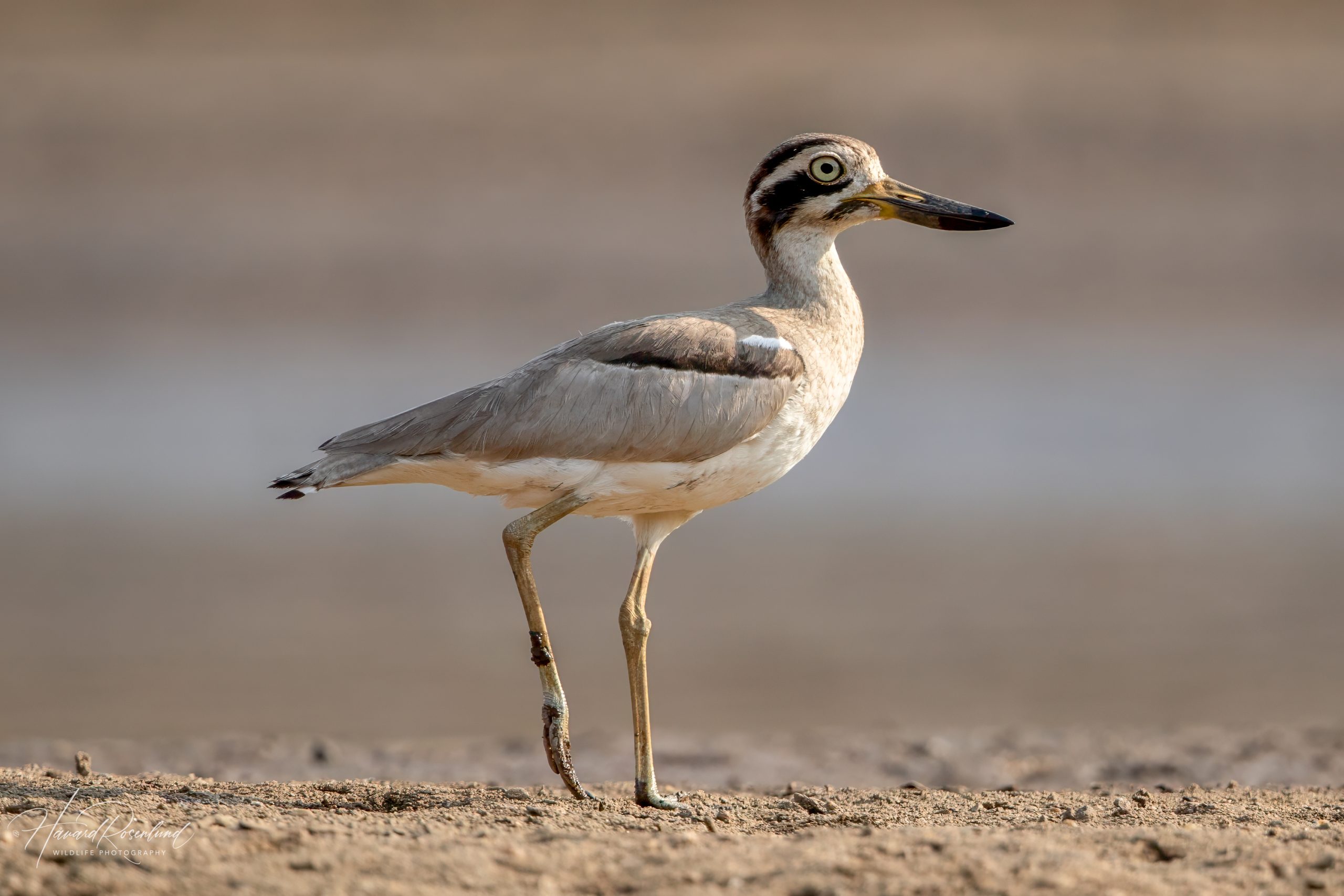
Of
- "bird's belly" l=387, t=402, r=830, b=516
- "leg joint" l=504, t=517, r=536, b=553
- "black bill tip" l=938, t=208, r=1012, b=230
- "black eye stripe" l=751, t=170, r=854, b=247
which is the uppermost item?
"black bill tip" l=938, t=208, r=1012, b=230

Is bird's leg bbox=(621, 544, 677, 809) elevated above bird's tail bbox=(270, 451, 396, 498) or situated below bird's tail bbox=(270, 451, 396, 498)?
below

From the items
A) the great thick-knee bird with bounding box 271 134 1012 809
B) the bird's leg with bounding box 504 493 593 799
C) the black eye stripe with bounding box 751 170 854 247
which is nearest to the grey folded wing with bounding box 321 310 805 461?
the great thick-knee bird with bounding box 271 134 1012 809

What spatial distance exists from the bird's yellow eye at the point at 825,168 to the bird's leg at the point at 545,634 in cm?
201

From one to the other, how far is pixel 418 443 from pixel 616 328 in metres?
1.04

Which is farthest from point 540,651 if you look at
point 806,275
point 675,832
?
point 806,275

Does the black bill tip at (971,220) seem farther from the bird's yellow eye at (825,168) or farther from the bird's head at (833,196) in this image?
the bird's yellow eye at (825,168)

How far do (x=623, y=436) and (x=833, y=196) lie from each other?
174 centimetres

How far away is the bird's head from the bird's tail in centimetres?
225

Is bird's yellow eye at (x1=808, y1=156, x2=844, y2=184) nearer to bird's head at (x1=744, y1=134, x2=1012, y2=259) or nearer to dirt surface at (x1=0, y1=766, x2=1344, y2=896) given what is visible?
bird's head at (x1=744, y1=134, x2=1012, y2=259)

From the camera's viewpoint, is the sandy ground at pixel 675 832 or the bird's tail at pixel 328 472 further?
the bird's tail at pixel 328 472

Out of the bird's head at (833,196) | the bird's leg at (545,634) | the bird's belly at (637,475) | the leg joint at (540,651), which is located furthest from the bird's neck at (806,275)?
the leg joint at (540,651)

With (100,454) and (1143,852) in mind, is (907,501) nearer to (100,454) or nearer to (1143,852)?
(100,454)

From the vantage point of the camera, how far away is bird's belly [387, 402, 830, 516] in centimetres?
641

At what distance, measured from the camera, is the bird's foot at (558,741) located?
6.34 metres
